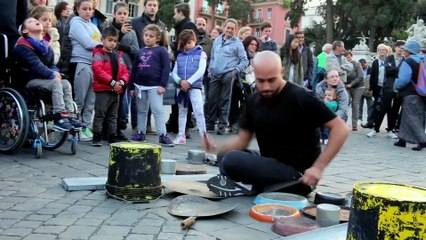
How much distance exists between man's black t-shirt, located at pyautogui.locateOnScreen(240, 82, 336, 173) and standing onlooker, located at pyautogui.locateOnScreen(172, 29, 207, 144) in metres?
3.42

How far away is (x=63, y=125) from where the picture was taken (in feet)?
19.5

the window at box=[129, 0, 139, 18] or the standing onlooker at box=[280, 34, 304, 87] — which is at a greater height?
the window at box=[129, 0, 139, 18]

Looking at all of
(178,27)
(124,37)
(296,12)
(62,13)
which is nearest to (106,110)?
(124,37)

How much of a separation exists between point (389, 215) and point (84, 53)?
5732 mm

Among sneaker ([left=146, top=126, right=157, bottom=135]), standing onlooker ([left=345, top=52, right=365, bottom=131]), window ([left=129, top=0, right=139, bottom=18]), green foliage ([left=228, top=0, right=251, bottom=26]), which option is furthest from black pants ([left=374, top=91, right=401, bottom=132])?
green foliage ([left=228, top=0, right=251, bottom=26])

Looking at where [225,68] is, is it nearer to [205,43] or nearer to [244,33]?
[205,43]

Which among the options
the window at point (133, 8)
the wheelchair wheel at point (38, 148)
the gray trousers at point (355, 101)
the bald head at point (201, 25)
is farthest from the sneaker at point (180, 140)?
the window at point (133, 8)

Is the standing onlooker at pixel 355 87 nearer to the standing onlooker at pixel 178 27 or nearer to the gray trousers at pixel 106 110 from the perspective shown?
the standing onlooker at pixel 178 27

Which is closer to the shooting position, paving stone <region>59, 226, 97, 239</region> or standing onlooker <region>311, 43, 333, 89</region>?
paving stone <region>59, 226, 97, 239</region>

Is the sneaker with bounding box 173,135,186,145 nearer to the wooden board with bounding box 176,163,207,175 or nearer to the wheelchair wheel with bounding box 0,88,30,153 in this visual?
the wooden board with bounding box 176,163,207,175

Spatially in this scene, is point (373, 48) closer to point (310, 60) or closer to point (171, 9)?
point (171, 9)

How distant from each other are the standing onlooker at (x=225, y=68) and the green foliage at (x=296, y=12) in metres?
42.8

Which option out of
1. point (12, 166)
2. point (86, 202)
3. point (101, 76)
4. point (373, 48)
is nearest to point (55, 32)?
point (101, 76)

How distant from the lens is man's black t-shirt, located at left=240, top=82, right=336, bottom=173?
4.12m
